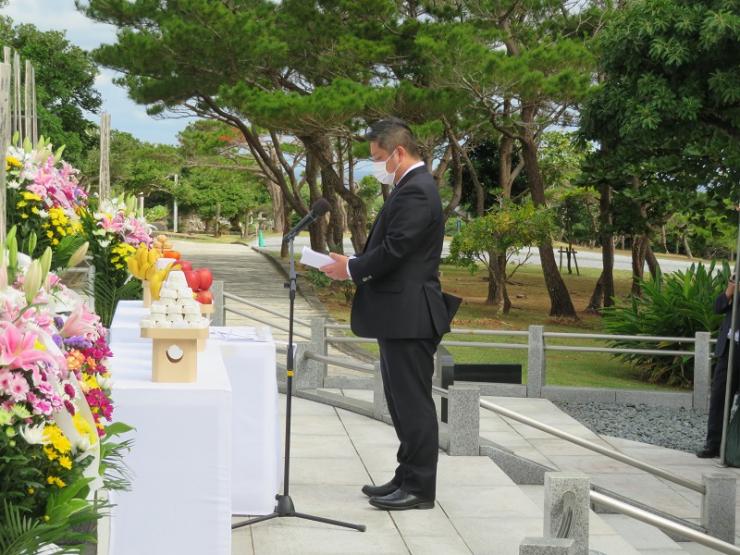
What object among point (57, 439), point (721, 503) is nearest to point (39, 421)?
point (57, 439)

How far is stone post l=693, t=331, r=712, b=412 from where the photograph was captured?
13.0 metres

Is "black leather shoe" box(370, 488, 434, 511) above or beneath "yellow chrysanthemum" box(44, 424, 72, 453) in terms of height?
beneath

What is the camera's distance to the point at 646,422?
13.0 metres

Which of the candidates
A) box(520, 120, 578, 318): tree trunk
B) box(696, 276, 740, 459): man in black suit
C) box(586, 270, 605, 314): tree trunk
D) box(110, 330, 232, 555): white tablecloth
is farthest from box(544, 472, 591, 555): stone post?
box(586, 270, 605, 314): tree trunk

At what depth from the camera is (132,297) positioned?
798cm

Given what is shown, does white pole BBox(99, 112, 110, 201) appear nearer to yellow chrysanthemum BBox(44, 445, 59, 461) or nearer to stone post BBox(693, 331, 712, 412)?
stone post BBox(693, 331, 712, 412)

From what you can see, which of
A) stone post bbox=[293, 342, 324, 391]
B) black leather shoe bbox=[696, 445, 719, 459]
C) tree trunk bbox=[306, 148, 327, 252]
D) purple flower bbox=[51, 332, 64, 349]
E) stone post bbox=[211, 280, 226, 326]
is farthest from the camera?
tree trunk bbox=[306, 148, 327, 252]

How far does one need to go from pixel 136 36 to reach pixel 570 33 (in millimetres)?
10023

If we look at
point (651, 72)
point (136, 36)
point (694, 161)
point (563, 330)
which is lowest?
point (563, 330)

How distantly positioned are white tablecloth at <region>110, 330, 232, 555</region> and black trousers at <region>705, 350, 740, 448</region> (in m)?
6.62

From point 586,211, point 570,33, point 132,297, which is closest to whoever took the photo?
point 132,297

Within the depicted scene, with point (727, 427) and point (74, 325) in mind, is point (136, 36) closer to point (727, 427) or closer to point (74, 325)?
point (727, 427)

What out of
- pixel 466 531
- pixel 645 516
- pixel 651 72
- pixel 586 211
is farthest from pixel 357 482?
pixel 586 211

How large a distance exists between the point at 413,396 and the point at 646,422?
8190mm
